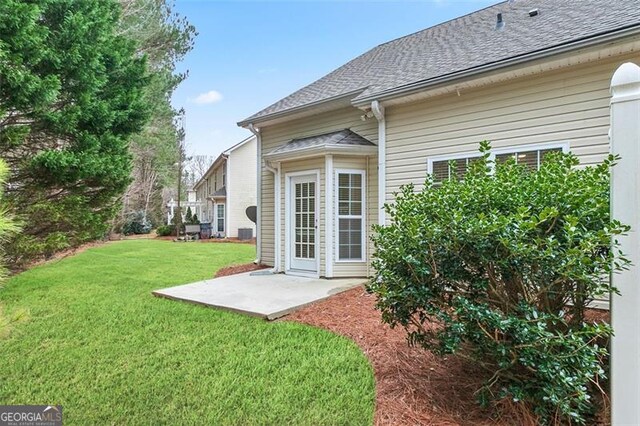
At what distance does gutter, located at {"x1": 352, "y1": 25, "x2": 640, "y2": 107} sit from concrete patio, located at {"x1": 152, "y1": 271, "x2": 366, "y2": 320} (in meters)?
3.46

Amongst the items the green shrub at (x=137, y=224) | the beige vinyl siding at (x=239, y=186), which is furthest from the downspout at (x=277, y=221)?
the green shrub at (x=137, y=224)

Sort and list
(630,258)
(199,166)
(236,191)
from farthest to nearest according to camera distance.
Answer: (199,166)
(236,191)
(630,258)

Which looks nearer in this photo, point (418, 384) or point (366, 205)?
point (418, 384)

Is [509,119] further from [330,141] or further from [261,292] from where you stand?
[261,292]

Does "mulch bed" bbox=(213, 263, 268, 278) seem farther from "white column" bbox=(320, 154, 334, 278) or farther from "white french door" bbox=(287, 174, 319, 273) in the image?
"white column" bbox=(320, 154, 334, 278)

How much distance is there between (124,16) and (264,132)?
9.08m

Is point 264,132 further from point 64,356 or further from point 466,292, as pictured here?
point 466,292

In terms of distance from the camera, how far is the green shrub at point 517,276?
223cm

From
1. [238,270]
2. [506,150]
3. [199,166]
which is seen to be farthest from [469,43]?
[199,166]

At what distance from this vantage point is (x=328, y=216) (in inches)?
281

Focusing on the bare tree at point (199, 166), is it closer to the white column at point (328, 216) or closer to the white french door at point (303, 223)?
the white french door at point (303, 223)

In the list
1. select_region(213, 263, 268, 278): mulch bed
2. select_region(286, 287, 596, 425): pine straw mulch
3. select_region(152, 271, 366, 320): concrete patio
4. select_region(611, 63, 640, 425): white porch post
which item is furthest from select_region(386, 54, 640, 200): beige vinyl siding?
select_region(213, 263, 268, 278): mulch bed

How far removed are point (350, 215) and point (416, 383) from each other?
14.8ft

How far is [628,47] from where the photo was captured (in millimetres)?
4539
